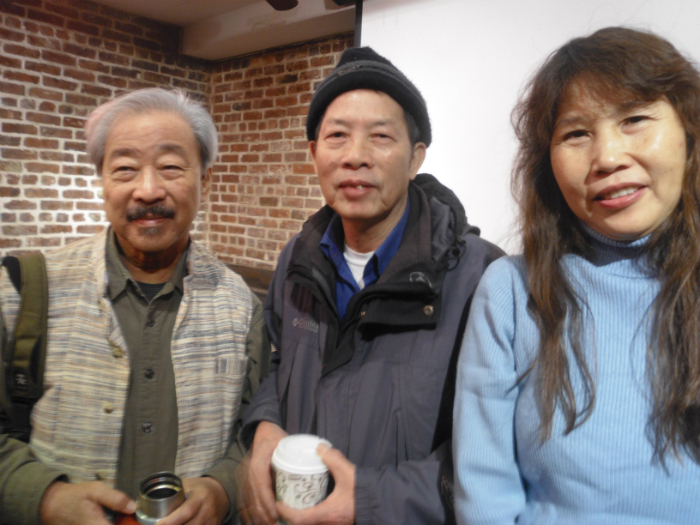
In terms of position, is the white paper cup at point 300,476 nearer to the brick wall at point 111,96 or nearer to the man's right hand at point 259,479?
the man's right hand at point 259,479

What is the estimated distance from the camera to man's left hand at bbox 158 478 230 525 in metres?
1.07

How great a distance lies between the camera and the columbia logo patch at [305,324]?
1309 millimetres

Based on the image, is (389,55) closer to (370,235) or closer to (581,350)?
(370,235)

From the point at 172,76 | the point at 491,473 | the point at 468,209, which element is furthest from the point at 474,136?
the point at 172,76

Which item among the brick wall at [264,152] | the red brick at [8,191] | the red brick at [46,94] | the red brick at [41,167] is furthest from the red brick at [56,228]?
the brick wall at [264,152]

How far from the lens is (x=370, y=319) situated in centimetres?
113

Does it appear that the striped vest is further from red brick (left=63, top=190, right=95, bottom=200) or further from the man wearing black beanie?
red brick (left=63, top=190, right=95, bottom=200)

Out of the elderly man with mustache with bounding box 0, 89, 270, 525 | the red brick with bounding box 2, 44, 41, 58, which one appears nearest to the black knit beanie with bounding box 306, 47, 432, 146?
the elderly man with mustache with bounding box 0, 89, 270, 525

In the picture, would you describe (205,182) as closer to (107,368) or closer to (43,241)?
(107,368)

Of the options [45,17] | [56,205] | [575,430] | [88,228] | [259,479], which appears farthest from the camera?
[88,228]

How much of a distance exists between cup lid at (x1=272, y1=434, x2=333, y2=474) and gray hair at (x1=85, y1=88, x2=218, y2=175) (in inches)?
35.6

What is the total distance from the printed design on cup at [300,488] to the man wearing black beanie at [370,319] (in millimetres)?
18

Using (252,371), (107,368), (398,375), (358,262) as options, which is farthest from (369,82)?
(107,368)

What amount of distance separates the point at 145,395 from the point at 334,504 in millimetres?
575
